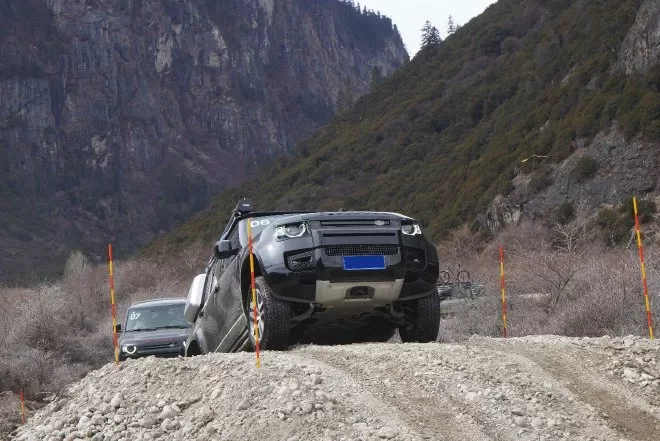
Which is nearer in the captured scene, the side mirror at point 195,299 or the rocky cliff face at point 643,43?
the side mirror at point 195,299

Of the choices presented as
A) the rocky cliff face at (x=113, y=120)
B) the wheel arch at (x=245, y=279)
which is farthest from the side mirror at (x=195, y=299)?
the rocky cliff face at (x=113, y=120)

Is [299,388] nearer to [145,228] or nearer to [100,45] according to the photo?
[145,228]

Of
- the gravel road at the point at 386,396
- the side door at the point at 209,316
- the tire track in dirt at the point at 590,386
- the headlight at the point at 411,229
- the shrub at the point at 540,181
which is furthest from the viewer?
the shrub at the point at 540,181

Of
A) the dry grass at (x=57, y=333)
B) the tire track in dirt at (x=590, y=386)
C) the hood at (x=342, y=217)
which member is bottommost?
the dry grass at (x=57, y=333)

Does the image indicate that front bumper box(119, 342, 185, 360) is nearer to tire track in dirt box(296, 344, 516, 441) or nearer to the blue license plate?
the blue license plate

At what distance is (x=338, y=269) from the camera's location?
8.05m

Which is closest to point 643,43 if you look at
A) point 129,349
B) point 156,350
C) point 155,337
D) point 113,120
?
point 155,337

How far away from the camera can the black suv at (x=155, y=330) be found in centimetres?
1545

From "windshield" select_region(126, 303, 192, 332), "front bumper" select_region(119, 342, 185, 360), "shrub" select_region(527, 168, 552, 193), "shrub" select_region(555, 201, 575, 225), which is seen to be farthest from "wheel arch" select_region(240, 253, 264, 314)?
"shrub" select_region(527, 168, 552, 193)

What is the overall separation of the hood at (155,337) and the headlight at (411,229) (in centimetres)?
765

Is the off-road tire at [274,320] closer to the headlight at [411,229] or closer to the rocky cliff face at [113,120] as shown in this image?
the headlight at [411,229]

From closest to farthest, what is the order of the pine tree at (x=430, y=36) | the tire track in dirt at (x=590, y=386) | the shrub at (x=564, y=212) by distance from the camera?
the tire track in dirt at (x=590, y=386) → the shrub at (x=564, y=212) → the pine tree at (x=430, y=36)

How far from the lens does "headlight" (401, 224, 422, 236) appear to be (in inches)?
338

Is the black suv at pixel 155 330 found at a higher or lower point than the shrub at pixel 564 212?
higher
